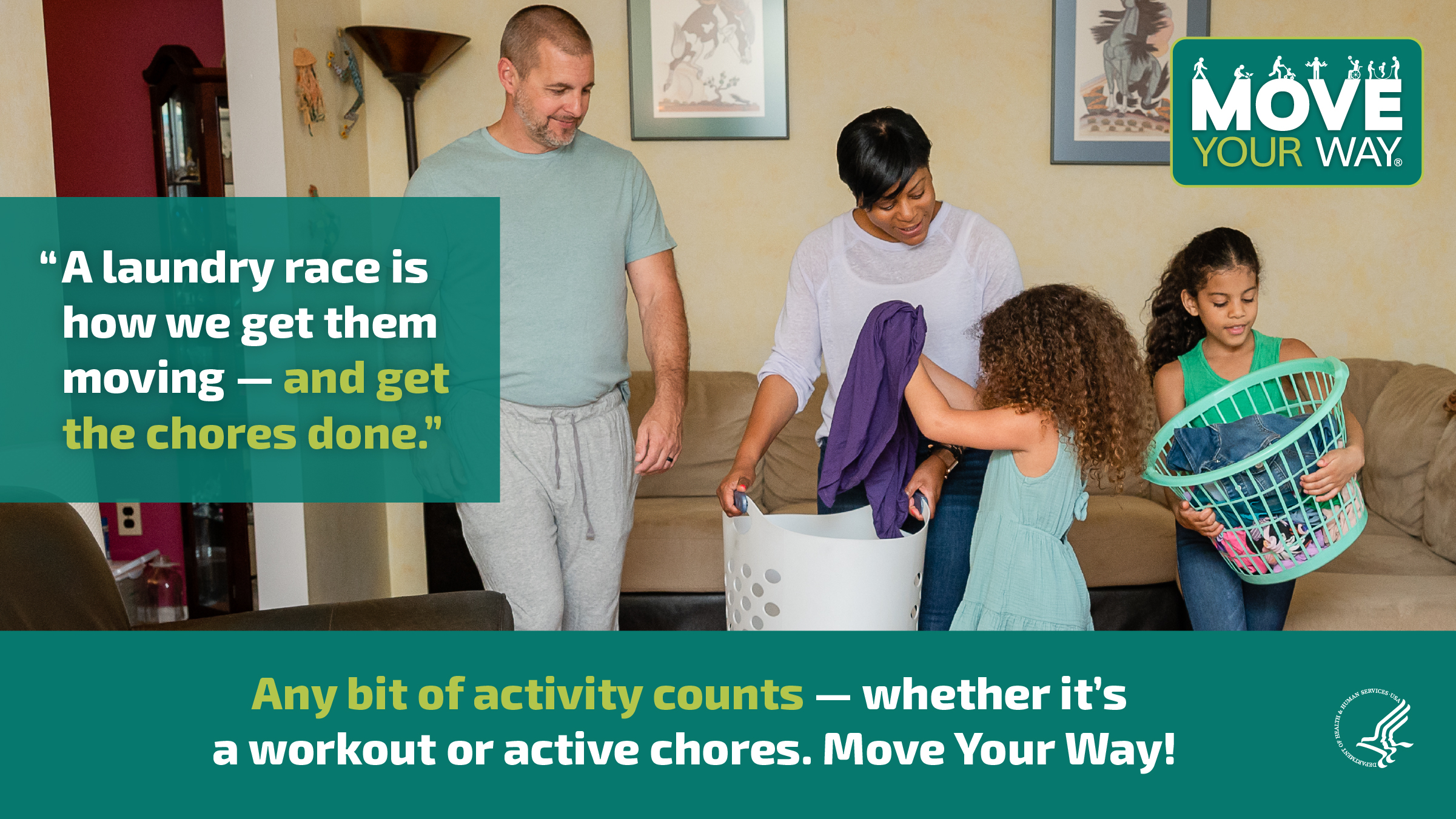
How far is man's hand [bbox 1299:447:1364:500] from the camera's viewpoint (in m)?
1.67

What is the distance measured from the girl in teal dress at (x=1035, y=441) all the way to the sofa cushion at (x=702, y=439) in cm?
159

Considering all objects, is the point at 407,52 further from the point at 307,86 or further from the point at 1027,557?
the point at 1027,557

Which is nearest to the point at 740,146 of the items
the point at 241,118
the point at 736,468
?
the point at 241,118

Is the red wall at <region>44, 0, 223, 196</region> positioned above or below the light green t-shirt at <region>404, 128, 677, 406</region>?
above

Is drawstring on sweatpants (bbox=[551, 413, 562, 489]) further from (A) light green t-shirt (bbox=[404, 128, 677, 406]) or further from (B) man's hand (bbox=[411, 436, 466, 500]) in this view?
(B) man's hand (bbox=[411, 436, 466, 500])

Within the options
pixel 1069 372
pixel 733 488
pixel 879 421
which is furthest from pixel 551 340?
pixel 1069 372

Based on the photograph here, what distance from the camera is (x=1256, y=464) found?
1658mm

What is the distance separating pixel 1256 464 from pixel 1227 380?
28 cm

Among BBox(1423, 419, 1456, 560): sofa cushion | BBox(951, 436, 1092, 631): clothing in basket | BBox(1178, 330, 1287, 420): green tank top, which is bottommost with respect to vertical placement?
BBox(1423, 419, 1456, 560): sofa cushion

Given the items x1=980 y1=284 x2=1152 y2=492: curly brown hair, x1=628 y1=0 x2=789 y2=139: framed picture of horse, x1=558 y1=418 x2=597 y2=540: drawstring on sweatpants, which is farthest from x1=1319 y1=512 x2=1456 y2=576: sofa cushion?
x1=628 y1=0 x2=789 y2=139: framed picture of horse

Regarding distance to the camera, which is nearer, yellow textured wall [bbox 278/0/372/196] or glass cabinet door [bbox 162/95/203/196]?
yellow textured wall [bbox 278/0/372/196]

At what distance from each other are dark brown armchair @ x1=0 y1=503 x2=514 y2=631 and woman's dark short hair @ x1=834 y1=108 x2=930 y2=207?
0.82 metres
